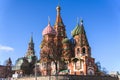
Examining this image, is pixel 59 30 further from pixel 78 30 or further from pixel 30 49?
pixel 30 49

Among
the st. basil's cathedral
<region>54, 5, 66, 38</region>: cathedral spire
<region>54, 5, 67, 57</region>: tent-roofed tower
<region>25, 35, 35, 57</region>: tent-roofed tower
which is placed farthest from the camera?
<region>25, 35, 35, 57</region>: tent-roofed tower

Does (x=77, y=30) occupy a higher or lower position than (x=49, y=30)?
lower

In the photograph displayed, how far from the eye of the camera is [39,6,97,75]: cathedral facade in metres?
55.2

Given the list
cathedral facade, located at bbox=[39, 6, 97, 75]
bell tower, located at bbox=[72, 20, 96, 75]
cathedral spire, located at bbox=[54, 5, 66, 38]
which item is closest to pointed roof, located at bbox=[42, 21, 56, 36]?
cathedral facade, located at bbox=[39, 6, 97, 75]

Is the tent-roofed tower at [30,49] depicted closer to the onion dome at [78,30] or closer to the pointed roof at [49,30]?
the pointed roof at [49,30]

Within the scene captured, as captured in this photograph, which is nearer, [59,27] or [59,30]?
[59,30]

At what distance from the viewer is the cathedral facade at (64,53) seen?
55172 millimetres

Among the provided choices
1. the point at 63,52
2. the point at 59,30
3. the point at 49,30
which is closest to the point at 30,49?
the point at 59,30

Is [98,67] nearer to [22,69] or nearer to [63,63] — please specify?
[63,63]

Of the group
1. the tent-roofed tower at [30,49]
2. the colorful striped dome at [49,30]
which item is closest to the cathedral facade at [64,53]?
the colorful striped dome at [49,30]

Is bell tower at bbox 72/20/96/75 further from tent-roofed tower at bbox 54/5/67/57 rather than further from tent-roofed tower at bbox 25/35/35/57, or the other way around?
tent-roofed tower at bbox 25/35/35/57

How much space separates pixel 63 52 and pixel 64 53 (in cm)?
42

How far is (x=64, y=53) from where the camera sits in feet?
195

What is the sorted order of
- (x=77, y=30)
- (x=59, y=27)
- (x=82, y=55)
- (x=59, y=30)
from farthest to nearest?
(x=59, y=27) → (x=59, y=30) → (x=77, y=30) → (x=82, y=55)
